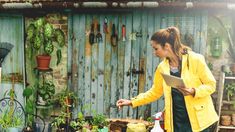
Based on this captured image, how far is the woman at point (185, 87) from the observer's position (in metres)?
4.72

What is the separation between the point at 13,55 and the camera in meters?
8.99

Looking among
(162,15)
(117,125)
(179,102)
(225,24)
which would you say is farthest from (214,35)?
(179,102)

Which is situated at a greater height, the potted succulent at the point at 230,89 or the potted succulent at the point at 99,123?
the potted succulent at the point at 230,89

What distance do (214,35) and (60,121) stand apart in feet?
11.3

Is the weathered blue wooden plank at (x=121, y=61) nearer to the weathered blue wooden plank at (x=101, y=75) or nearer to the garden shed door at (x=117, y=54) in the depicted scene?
the garden shed door at (x=117, y=54)

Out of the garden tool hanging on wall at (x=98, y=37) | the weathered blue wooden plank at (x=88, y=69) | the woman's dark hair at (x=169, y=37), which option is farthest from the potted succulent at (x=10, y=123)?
the woman's dark hair at (x=169, y=37)

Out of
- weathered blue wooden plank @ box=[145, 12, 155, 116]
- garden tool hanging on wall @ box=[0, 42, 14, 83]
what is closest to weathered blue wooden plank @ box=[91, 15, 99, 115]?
weathered blue wooden plank @ box=[145, 12, 155, 116]

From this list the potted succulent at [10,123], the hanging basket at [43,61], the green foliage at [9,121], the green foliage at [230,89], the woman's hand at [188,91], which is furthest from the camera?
the hanging basket at [43,61]

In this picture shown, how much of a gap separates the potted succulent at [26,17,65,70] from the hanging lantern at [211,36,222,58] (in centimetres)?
293

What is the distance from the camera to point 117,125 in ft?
20.6

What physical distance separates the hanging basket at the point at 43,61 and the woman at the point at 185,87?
4110 mm

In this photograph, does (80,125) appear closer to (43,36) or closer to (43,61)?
(43,61)

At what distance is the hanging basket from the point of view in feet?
28.3

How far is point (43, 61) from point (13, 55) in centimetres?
77
